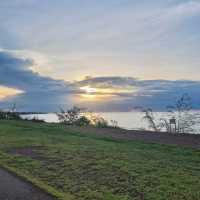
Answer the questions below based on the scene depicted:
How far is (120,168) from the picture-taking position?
9.87 m

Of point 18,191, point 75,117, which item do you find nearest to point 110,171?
point 18,191

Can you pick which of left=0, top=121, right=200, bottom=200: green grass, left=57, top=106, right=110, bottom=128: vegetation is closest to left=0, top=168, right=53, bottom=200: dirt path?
left=0, top=121, right=200, bottom=200: green grass

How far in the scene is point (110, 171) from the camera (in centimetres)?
947

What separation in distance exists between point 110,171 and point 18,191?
2684mm

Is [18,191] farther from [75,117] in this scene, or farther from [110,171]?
[75,117]

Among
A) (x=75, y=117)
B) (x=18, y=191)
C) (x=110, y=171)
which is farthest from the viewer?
(x=75, y=117)

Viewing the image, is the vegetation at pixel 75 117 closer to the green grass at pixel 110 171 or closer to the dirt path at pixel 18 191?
the green grass at pixel 110 171

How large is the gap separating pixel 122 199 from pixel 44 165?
4102 millimetres

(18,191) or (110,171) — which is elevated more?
(110,171)

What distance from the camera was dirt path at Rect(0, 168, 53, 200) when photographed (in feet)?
23.5

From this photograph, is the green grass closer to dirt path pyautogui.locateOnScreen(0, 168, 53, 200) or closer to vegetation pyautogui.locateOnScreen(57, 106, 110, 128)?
dirt path pyautogui.locateOnScreen(0, 168, 53, 200)

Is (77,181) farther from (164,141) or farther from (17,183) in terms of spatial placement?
(164,141)

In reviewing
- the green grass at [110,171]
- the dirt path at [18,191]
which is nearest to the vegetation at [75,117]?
the green grass at [110,171]

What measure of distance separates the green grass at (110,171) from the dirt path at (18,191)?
218 millimetres
